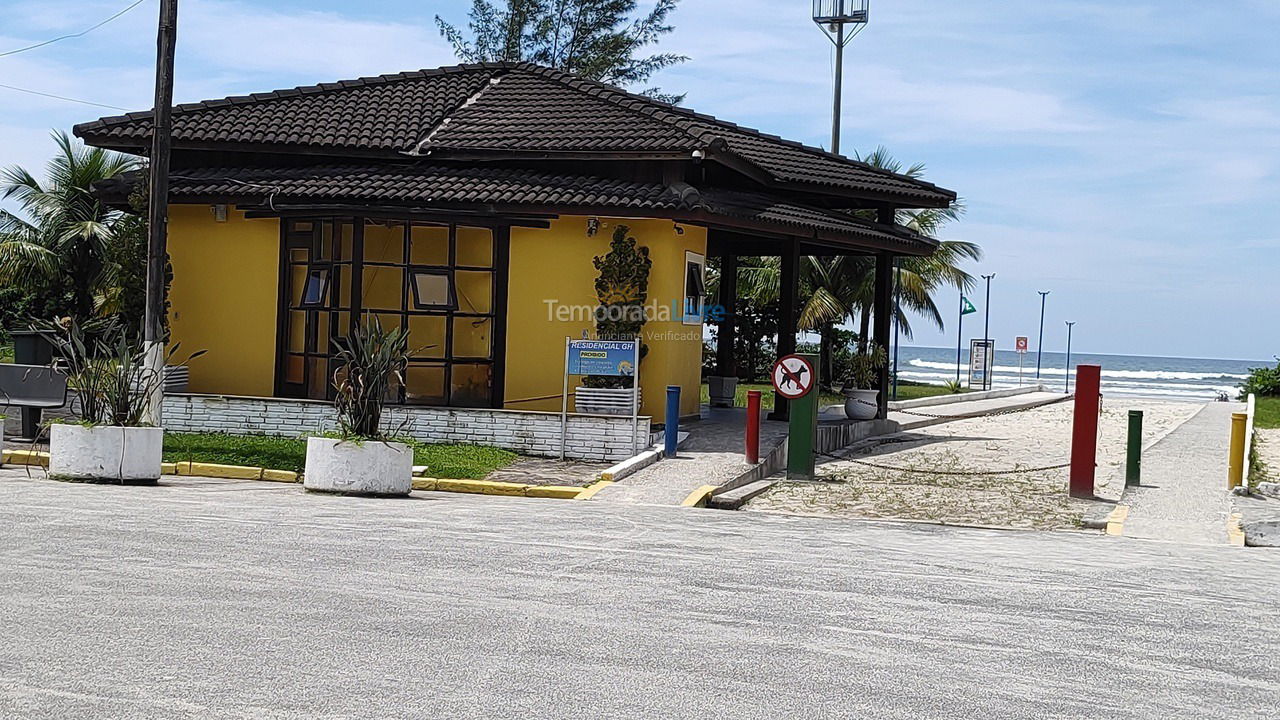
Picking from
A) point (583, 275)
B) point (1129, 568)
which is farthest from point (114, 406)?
point (1129, 568)

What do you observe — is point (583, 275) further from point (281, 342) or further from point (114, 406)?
point (114, 406)

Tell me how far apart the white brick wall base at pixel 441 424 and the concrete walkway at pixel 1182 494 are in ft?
18.7

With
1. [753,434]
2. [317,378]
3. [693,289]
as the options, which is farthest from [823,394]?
[753,434]

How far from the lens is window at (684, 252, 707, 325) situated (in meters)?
17.9

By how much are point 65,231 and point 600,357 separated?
17.0m

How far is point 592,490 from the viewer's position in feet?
42.3

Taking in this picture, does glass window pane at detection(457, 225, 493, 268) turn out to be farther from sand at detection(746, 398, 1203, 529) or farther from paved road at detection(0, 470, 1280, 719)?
paved road at detection(0, 470, 1280, 719)

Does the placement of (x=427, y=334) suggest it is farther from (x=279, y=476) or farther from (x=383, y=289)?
(x=279, y=476)

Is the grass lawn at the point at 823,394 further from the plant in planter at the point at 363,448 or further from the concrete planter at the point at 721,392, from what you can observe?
the plant in planter at the point at 363,448

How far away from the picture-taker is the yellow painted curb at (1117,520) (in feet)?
38.5

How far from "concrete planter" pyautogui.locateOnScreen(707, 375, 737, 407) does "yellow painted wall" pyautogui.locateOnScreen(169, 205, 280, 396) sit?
798 centimetres

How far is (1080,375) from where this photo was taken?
44.9ft

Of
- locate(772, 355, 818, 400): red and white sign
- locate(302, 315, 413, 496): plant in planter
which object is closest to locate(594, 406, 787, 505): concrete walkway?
locate(772, 355, 818, 400): red and white sign

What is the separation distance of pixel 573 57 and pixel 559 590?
38.8 meters
